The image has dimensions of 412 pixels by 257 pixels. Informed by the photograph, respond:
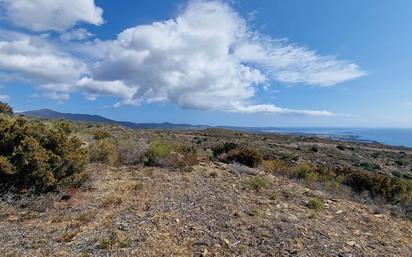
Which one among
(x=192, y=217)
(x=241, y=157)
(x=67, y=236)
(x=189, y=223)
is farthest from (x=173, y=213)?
(x=241, y=157)

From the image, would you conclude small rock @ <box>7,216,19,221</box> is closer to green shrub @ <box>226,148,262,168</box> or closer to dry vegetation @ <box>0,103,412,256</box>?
dry vegetation @ <box>0,103,412,256</box>

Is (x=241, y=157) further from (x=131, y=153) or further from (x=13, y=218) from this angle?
(x=13, y=218)

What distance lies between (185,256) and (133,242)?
0.86m

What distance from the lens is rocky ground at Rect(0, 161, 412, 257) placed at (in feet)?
18.0

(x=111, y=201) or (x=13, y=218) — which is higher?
(x=111, y=201)

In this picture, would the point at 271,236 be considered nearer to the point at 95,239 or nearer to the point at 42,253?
the point at 95,239

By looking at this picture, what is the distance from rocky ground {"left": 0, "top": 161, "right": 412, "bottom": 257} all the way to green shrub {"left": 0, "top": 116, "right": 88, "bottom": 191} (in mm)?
440

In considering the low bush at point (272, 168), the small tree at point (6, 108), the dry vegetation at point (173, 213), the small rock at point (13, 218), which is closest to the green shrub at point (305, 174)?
the low bush at point (272, 168)

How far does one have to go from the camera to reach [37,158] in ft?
24.1

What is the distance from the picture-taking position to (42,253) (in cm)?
504

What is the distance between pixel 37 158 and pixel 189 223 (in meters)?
3.43

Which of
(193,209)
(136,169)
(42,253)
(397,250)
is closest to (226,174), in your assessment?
(136,169)

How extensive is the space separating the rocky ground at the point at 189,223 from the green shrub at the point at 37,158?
440 millimetres

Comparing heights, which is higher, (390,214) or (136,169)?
(136,169)
